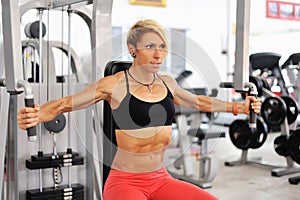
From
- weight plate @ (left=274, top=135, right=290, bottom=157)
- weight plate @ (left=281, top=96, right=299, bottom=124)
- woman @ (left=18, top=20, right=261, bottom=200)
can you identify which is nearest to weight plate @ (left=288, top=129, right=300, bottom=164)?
weight plate @ (left=274, top=135, right=290, bottom=157)

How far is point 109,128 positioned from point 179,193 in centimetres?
40

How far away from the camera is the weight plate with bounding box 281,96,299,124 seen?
422cm

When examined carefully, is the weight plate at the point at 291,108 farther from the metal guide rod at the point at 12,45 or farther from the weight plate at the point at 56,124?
the metal guide rod at the point at 12,45

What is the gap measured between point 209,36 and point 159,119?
556 cm

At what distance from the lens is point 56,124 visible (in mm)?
2480

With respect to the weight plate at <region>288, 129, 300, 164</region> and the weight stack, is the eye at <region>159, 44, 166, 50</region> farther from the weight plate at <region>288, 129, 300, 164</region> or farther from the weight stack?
the weight plate at <region>288, 129, 300, 164</region>

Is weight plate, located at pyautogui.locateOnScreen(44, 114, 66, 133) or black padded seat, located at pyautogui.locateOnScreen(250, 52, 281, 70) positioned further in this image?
black padded seat, located at pyautogui.locateOnScreen(250, 52, 281, 70)

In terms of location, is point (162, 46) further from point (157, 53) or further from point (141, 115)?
point (141, 115)

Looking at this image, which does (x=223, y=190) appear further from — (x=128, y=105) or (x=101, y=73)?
(x=128, y=105)

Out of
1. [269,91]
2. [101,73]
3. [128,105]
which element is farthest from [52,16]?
[128,105]

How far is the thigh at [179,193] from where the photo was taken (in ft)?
5.82

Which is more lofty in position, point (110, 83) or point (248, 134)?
point (110, 83)

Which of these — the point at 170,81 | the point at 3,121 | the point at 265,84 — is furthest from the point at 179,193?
the point at 265,84

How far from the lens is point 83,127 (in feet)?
8.78
